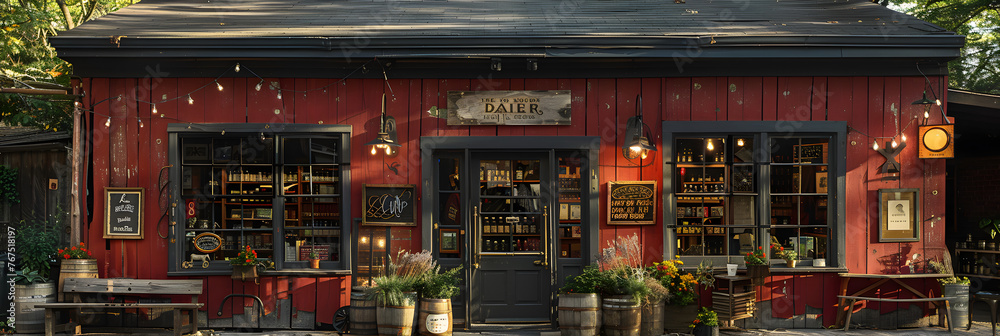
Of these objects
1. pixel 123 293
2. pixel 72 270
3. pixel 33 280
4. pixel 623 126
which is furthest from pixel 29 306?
pixel 623 126

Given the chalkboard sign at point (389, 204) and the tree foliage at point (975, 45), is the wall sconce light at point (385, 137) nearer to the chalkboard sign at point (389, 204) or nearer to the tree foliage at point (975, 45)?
the chalkboard sign at point (389, 204)

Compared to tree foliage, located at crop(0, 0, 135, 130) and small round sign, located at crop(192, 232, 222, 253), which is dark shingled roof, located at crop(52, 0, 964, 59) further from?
small round sign, located at crop(192, 232, 222, 253)

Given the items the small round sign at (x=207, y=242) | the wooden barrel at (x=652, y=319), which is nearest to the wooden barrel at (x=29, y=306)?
the small round sign at (x=207, y=242)

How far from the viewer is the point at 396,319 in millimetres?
6781

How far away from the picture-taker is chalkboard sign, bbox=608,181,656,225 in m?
7.62

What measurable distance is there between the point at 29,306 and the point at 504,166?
561 centimetres

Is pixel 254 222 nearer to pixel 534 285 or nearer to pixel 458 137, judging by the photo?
pixel 458 137

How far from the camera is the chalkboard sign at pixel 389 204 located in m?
7.57

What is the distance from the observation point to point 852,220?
25.3ft

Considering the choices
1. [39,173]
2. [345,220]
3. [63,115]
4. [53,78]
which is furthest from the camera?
[53,78]

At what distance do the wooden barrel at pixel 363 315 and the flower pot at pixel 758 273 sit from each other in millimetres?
4362

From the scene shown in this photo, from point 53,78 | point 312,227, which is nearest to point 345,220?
point 312,227

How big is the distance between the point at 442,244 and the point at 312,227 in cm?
159

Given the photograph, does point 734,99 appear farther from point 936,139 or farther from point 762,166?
point 936,139
